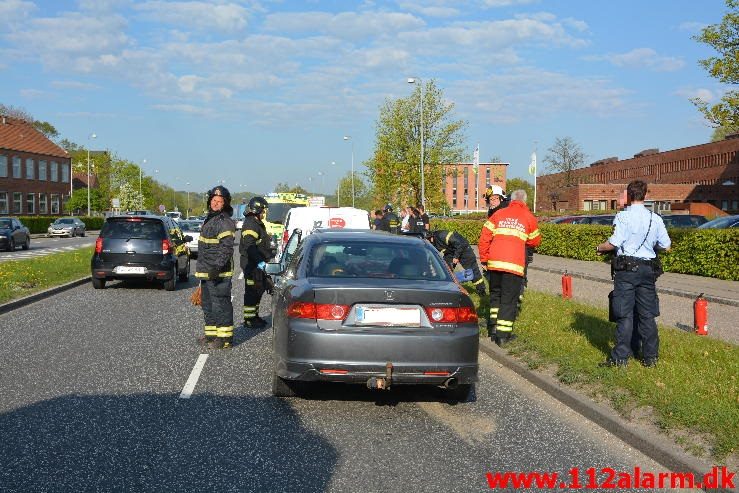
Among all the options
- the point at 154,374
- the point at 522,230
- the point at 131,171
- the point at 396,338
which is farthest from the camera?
the point at 131,171

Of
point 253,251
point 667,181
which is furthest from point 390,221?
point 667,181

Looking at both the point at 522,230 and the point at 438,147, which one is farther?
the point at 438,147

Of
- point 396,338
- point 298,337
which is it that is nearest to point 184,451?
point 298,337

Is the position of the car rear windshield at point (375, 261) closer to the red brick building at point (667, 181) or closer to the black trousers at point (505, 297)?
the black trousers at point (505, 297)

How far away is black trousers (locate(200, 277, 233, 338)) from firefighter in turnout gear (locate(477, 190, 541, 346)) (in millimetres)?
3138

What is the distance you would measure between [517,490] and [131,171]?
97453 mm

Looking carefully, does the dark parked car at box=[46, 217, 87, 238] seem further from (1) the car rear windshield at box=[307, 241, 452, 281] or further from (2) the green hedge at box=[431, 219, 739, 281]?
(1) the car rear windshield at box=[307, 241, 452, 281]

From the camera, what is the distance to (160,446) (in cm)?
539

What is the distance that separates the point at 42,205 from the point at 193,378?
80503 mm

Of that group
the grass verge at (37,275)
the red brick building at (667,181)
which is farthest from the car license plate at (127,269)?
the red brick building at (667,181)

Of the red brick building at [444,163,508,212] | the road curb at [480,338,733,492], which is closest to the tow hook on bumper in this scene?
the road curb at [480,338,733,492]

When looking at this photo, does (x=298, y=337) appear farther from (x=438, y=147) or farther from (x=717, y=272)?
(x=438, y=147)

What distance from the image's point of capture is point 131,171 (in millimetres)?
96625

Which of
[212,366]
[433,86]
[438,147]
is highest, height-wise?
[433,86]
